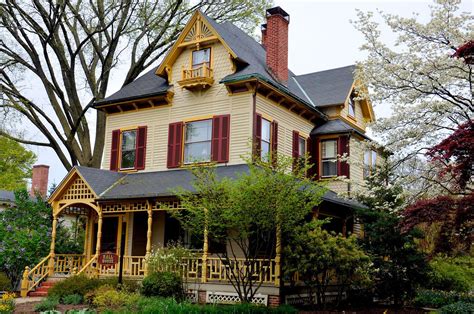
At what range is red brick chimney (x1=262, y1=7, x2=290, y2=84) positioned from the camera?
21922mm

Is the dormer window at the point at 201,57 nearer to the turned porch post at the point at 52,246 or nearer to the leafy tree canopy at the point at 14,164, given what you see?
the turned porch post at the point at 52,246

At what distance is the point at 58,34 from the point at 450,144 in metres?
23.3

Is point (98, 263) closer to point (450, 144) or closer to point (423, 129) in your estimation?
point (423, 129)

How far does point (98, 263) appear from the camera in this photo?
19.9 m

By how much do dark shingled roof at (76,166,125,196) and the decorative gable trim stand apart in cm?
459

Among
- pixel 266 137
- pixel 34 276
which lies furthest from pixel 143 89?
pixel 34 276

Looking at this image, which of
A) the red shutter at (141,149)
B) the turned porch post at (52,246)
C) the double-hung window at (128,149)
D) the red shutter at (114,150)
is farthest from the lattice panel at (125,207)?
the red shutter at (114,150)

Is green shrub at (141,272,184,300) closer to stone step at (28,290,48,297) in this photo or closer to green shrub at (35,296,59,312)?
green shrub at (35,296,59,312)

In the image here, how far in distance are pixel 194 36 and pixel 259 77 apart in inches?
155

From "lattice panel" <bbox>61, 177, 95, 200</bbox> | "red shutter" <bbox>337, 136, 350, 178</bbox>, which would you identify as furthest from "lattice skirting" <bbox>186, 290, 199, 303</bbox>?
"red shutter" <bbox>337, 136, 350, 178</bbox>

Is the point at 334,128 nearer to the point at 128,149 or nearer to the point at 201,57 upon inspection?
the point at 201,57

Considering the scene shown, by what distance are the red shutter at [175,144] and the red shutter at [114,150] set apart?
2.89 metres

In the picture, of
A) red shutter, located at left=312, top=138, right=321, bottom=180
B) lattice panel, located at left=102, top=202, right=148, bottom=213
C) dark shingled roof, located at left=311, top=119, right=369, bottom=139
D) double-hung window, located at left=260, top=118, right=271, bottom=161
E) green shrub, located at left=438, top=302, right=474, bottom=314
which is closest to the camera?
green shrub, located at left=438, top=302, right=474, bottom=314

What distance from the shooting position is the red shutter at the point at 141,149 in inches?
866
